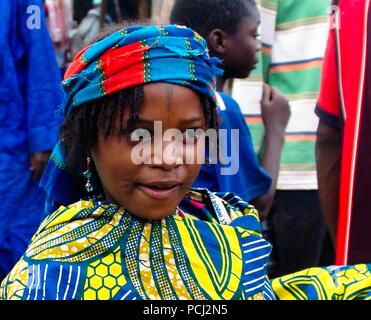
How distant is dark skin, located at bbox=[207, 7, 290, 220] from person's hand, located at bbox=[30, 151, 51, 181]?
0.90 meters

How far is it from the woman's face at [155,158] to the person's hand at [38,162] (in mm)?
1687

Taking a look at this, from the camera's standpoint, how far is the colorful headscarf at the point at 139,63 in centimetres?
182

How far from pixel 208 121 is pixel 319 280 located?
1.61 feet

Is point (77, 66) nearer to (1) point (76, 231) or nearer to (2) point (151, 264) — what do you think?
(1) point (76, 231)

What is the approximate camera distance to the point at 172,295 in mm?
1798

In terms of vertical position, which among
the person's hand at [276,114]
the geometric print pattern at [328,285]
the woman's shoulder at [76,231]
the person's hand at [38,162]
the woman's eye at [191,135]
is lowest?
the geometric print pattern at [328,285]

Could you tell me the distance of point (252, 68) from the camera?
3344 mm

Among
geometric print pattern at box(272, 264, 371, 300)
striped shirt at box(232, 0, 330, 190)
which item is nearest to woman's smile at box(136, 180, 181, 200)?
geometric print pattern at box(272, 264, 371, 300)

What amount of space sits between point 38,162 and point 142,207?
5.90 feet

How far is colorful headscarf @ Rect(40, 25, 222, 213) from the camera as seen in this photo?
1.82 metres

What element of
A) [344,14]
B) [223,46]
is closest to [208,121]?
[344,14]

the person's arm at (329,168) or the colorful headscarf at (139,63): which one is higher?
the colorful headscarf at (139,63)

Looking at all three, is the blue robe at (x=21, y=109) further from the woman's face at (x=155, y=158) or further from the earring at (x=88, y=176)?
the woman's face at (x=155, y=158)

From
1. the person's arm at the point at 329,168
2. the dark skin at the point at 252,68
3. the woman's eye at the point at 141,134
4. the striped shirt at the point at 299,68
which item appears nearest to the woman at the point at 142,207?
the woman's eye at the point at 141,134
